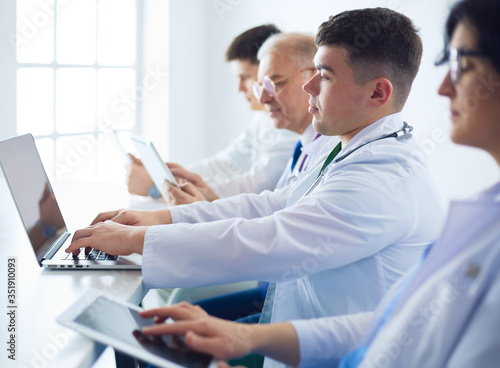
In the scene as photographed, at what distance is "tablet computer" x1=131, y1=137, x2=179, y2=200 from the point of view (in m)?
1.75

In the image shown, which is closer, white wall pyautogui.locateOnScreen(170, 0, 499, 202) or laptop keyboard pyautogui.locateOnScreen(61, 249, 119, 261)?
laptop keyboard pyautogui.locateOnScreen(61, 249, 119, 261)

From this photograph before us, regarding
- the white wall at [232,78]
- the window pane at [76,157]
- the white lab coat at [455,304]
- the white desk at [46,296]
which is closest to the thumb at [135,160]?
the white desk at [46,296]

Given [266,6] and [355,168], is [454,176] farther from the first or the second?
[266,6]

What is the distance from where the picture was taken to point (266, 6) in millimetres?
3412

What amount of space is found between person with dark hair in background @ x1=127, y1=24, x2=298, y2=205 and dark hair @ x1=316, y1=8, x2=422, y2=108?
73cm

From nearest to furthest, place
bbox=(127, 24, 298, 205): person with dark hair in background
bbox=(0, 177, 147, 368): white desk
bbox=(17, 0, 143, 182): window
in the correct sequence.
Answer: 1. bbox=(0, 177, 147, 368): white desk
2. bbox=(127, 24, 298, 205): person with dark hair in background
3. bbox=(17, 0, 143, 182): window

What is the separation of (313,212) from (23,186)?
65cm

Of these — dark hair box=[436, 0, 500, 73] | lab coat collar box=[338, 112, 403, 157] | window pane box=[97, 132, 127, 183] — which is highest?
dark hair box=[436, 0, 500, 73]

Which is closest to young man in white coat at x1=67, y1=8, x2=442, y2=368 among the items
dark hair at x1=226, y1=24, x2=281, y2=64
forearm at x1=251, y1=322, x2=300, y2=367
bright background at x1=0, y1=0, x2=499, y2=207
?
forearm at x1=251, y1=322, x2=300, y2=367

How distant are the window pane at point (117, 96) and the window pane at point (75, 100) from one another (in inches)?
2.9

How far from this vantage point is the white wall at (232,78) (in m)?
2.42

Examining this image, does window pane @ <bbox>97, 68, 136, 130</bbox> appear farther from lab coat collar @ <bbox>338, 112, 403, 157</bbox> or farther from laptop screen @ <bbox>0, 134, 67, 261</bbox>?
lab coat collar @ <bbox>338, 112, 403, 157</bbox>

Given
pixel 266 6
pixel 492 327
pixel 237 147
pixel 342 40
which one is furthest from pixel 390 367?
pixel 266 6

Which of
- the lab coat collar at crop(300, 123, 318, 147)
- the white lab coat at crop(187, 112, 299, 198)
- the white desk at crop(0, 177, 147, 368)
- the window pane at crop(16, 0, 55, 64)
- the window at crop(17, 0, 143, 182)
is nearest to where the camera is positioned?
the white desk at crop(0, 177, 147, 368)
